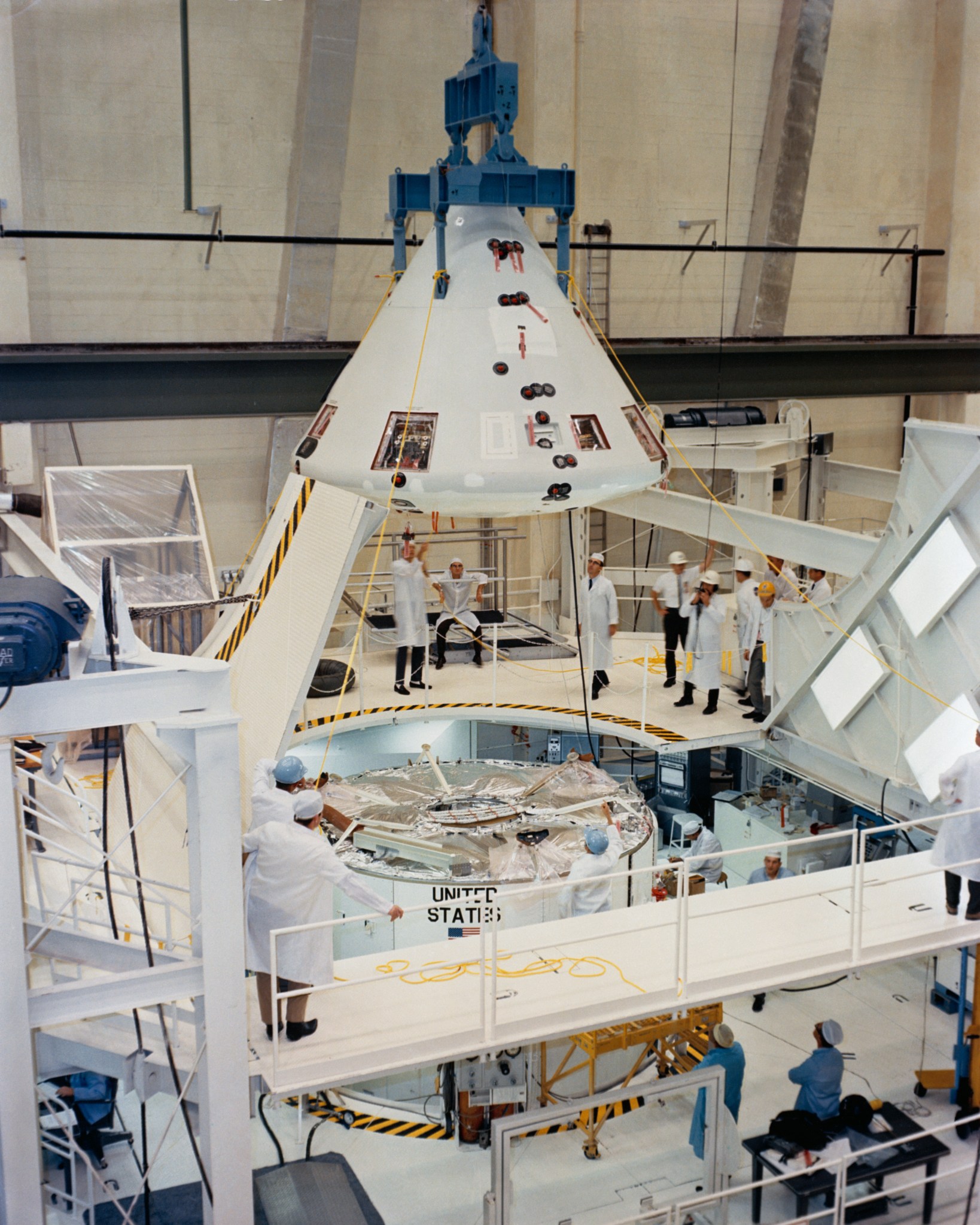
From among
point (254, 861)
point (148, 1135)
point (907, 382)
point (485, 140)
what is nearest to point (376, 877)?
point (148, 1135)

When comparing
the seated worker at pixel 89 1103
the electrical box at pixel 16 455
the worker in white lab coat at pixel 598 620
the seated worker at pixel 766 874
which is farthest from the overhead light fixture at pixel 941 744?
the electrical box at pixel 16 455

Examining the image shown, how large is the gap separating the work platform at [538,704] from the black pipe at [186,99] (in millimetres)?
6662

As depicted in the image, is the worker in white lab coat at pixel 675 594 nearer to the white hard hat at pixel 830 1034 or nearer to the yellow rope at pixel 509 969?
the white hard hat at pixel 830 1034

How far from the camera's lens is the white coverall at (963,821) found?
8.54 meters

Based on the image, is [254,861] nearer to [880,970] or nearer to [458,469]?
[458,469]

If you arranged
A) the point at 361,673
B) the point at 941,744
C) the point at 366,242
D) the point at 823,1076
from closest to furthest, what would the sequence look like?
the point at 823,1076 → the point at 941,744 → the point at 366,242 → the point at 361,673

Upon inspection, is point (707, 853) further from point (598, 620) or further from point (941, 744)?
point (598, 620)

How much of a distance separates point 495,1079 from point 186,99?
12.8 metres

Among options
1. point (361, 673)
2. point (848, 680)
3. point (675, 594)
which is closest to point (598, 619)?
point (675, 594)

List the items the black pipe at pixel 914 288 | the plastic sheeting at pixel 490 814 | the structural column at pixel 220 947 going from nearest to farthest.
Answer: the structural column at pixel 220 947 → the plastic sheeting at pixel 490 814 → the black pipe at pixel 914 288

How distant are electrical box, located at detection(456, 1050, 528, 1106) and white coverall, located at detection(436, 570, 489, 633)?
6.50m

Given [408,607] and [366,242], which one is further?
[366,242]

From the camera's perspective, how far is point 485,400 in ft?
23.4

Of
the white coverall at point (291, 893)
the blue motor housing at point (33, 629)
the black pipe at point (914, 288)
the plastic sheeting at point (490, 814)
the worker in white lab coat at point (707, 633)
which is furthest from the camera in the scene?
the black pipe at point (914, 288)
